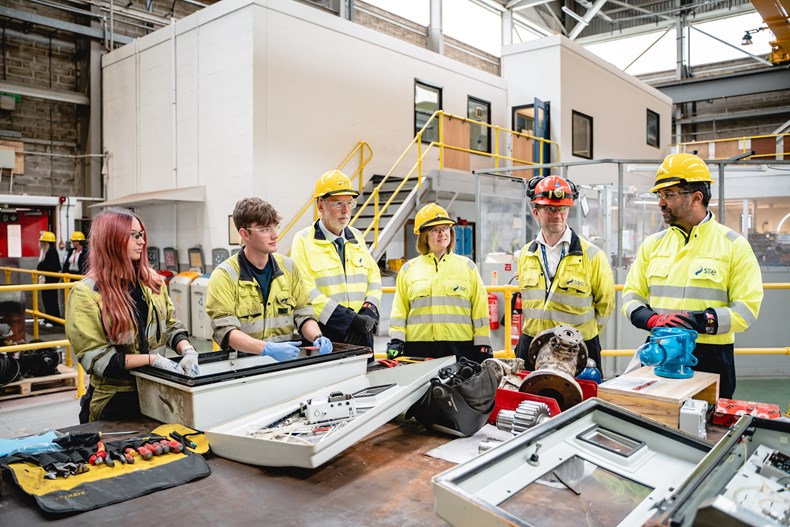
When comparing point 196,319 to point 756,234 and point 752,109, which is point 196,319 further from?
point 752,109

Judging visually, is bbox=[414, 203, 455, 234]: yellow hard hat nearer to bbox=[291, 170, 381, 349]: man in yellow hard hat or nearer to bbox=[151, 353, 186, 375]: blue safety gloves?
bbox=[291, 170, 381, 349]: man in yellow hard hat

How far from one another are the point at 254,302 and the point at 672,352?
2105mm

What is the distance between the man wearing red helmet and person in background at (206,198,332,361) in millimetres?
1346

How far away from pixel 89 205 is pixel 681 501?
1274 centimetres

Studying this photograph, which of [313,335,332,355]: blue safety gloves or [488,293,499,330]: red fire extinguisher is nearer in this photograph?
[313,335,332,355]: blue safety gloves

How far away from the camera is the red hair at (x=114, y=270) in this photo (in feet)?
8.32

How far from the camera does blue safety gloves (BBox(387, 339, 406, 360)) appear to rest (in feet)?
11.4

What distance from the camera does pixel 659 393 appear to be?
→ 232 centimetres

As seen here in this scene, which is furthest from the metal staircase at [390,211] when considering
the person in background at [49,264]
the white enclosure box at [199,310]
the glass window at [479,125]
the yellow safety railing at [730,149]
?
the yellow safety railing at [730,149]

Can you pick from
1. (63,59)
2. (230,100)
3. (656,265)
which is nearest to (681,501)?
(656,265)

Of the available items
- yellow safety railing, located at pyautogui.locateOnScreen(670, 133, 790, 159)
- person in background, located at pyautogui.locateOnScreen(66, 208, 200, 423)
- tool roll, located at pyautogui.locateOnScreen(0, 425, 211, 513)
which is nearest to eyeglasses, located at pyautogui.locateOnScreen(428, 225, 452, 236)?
person in background, located at pyautogui.locateOnScreen(66, 208, 200, 423)

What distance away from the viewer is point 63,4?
1159 cm

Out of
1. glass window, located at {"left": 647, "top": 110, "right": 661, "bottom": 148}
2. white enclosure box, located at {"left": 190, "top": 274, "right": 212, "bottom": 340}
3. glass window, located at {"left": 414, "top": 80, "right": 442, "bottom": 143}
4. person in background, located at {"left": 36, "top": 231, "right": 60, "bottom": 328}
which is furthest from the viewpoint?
glass window, located at {"left": 647, "top": 110, "right": 661, "bottom": 148}

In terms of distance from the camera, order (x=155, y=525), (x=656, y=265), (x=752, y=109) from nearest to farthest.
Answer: (x=155, y=525) < (x=656, y=265) < (x=752, y=109)
